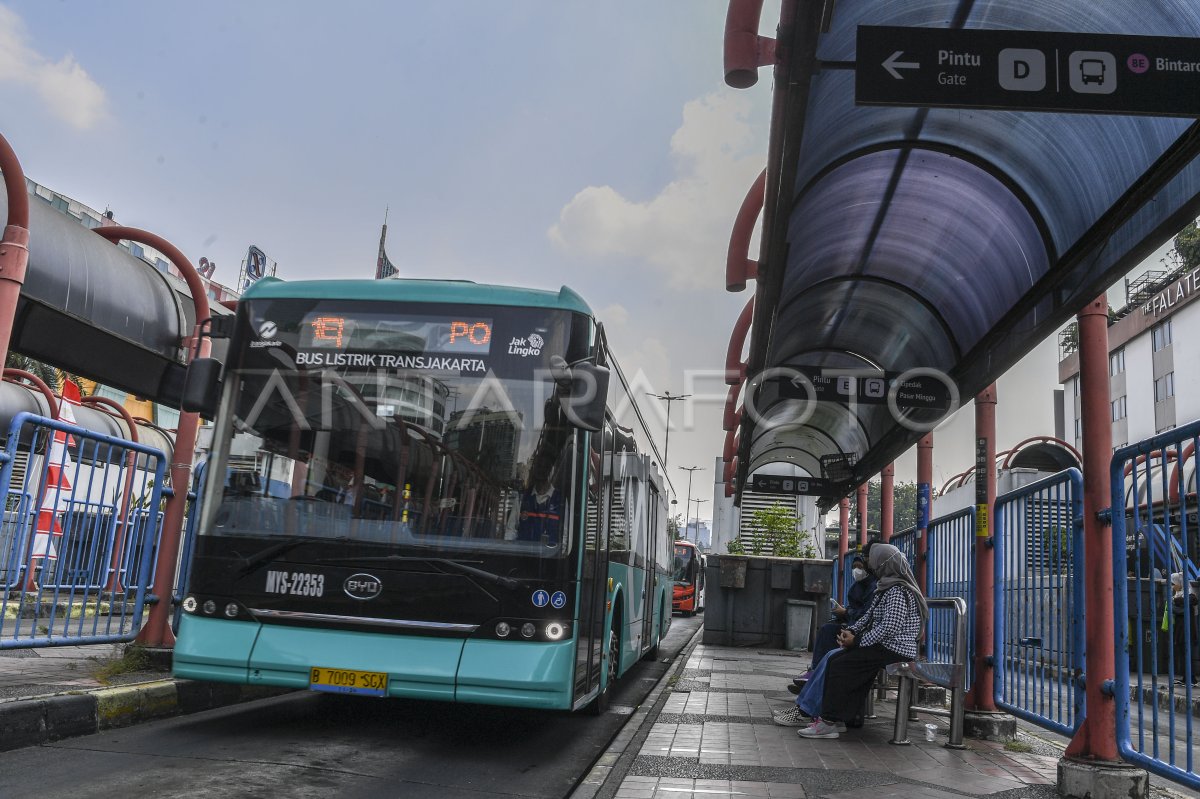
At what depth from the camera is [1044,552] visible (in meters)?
6.82

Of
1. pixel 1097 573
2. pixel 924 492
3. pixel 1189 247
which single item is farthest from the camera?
pixel 1189 247

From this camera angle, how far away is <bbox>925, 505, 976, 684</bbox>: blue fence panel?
8461 mm

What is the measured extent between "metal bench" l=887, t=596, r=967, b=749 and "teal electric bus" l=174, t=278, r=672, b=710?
2.45 metres

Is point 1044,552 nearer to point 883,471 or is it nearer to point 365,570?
point 365,570

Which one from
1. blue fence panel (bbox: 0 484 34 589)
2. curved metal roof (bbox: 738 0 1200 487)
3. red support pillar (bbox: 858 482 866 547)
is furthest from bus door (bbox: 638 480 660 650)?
blue fence panel (bbox: 0 484 34 589)

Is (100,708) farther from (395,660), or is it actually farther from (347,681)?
(395,660)

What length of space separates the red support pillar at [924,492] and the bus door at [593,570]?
359 centimetres

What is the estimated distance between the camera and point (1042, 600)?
678 centimetres

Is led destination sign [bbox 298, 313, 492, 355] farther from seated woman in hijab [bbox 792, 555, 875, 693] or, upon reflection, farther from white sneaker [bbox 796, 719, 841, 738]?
seated woman in hijab [bbox 792, 555, 875, 693]

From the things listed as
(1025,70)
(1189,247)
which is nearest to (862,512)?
(1025,70)

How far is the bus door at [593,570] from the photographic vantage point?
7148 millimetres

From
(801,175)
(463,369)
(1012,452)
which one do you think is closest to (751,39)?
(801,175)

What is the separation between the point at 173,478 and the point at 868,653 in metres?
6.26

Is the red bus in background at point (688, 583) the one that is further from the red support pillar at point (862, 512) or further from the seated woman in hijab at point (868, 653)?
the seated woman in hijab at point (868, 653)
